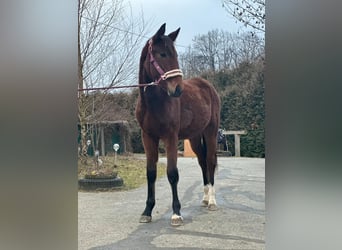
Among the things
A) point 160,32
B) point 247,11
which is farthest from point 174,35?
point 247,11

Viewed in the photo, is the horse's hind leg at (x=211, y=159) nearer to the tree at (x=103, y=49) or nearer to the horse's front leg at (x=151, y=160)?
the horse's front leg at (x=151, y=160)

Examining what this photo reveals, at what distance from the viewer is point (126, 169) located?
206 centimetres

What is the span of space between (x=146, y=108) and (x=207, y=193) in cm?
63

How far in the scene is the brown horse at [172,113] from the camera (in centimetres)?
196

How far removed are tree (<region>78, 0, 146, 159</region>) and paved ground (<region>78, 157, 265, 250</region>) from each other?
1.31 feet

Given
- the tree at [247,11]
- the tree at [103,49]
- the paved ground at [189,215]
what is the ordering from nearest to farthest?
1. the paved ground at [189,215]
2. the tree at [247,11]
3. the tree at [103,49]

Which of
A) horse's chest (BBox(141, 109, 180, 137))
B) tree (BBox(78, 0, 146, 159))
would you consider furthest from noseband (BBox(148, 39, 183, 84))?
horse's chest (BBox(141, 109, 180, 137))

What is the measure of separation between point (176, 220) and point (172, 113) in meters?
0.62

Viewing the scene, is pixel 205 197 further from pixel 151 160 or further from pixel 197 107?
pixel 197 107

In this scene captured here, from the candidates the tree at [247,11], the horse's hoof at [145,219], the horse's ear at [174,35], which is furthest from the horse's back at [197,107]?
the horse's hoof at [145,219]

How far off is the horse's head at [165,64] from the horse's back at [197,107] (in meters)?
0.08

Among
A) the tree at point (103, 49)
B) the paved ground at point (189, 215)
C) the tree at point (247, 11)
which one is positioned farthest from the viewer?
the tree at point (103, 49)
